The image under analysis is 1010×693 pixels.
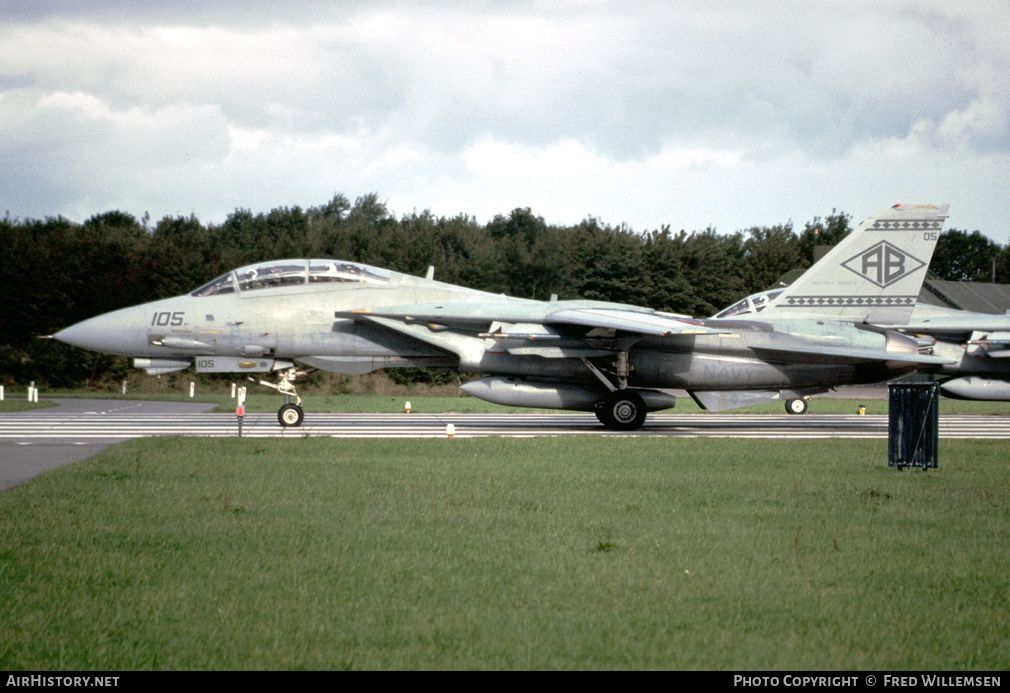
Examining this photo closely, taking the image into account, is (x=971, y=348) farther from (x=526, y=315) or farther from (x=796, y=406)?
(x=526, y=315)

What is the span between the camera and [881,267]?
17906 millimetres

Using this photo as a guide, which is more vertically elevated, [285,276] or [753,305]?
[285,276]

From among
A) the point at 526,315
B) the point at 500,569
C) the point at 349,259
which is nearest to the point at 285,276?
the point at 526,315

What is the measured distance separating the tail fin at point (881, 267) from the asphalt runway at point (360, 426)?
8.20ft

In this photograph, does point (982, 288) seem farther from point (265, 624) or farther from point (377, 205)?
point (265, 624)

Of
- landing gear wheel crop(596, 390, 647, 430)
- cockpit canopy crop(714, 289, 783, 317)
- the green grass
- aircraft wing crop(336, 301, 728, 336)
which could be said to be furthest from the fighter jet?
the green grass

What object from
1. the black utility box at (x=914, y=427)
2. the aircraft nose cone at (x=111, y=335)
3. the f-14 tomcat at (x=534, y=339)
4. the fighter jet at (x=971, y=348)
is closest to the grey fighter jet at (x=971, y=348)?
the fighter jet at (x=971, y=348)

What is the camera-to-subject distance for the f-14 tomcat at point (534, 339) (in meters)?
17.1

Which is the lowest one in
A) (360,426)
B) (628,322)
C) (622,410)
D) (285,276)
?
(360,426)

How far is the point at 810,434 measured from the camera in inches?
681

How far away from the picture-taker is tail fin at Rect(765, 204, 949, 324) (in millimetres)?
17844

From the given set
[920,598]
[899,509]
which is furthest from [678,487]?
[920,598]

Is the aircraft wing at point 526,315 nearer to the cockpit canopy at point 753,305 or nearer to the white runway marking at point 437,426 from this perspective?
the white runway marking at point 437,426

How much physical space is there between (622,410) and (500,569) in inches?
474
